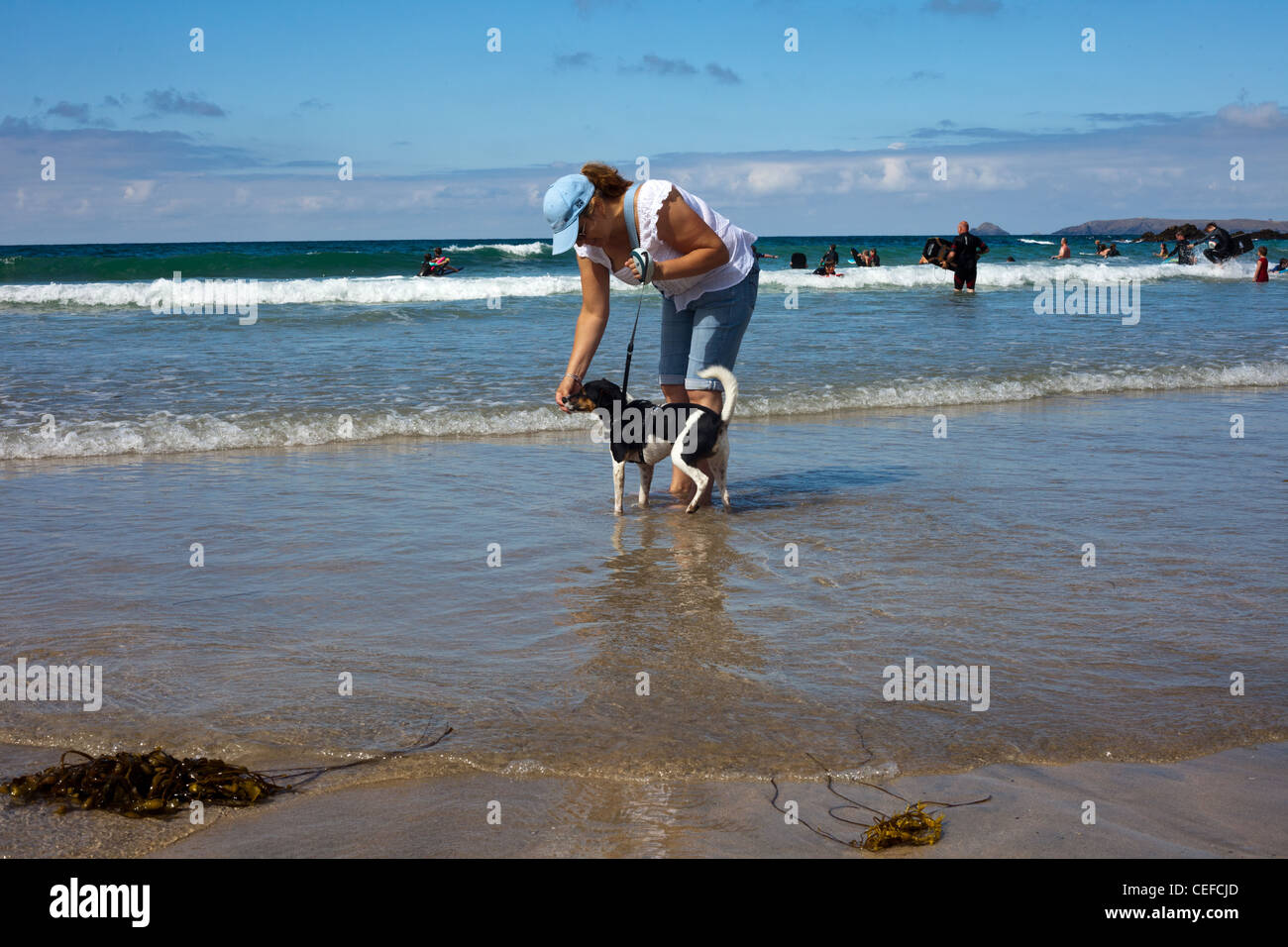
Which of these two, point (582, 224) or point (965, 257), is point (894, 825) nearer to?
point (582, 224)

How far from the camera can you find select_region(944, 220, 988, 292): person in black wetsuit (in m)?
24.4

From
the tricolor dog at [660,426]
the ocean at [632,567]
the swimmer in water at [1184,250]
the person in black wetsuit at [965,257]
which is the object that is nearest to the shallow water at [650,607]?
the ocean at [632,567]

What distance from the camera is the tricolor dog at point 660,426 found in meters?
5.84

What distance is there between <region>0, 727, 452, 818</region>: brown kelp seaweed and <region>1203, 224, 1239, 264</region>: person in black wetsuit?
35332mm

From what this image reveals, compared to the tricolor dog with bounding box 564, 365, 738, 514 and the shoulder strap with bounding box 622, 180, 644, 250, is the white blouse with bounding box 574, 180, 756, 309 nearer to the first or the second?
the shoulder strap with bounding box 622, 180, 644, 250

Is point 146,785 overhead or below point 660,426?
below

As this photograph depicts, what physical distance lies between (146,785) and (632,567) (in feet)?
8.58

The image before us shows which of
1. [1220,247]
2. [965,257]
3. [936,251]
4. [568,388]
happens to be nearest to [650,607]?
[568,388]

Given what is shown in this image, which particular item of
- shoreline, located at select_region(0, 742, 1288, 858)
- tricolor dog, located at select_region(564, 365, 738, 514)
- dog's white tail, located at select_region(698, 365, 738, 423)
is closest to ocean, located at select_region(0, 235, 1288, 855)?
shoreline, located at select_region(0, 742, 1288, 858)

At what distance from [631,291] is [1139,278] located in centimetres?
1568

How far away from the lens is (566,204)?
16.2ft

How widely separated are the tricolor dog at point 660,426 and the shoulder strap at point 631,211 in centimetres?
89
